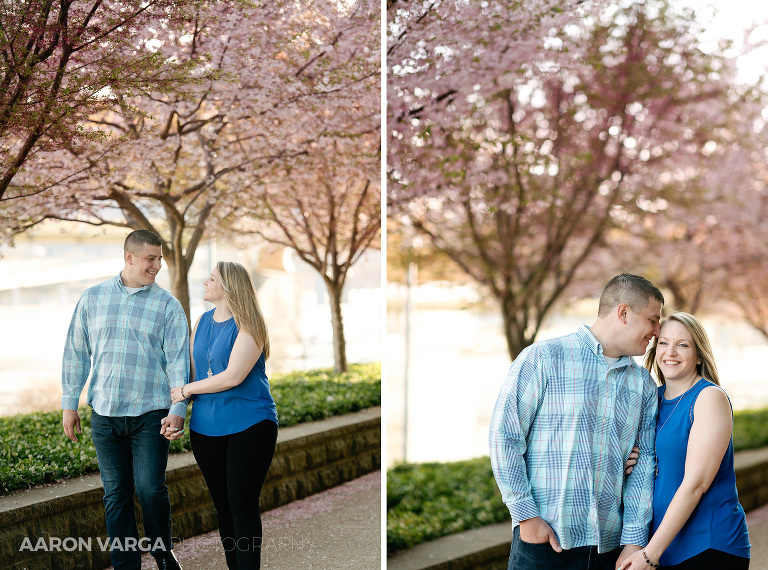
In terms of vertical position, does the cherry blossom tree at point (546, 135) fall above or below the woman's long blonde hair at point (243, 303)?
above

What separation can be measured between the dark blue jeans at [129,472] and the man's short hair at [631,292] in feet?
4.69

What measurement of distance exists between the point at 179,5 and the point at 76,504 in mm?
1816

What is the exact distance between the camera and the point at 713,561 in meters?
1.80

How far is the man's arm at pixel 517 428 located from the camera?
1.75 meters

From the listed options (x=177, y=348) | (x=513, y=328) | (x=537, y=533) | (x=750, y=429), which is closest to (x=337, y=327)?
(x=177, y=348)

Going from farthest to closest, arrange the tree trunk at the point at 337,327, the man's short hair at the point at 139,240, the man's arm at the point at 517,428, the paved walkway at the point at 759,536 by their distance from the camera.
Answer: the paved walkway at the point at 759,536 → the tree trunk at the point at 337,327 → the man's short hair at the point at 139,240 → the man's arm at the point at 517,428

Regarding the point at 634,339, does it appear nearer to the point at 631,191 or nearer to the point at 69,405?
the point at 69,405

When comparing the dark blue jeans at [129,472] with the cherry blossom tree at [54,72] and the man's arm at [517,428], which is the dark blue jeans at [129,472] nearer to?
the cherry blossom tree at [54,72]

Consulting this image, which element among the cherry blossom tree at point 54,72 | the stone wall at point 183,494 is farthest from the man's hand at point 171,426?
the cherry blossom tree at point 54,72

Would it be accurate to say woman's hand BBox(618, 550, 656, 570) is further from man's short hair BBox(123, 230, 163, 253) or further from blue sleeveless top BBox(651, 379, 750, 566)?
man's short hair BBox(123, 230, 163, 253)

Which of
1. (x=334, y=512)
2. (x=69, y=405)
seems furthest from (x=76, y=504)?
(x=334, y=512)

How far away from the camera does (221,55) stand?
2781 mm

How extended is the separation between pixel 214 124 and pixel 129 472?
1287mm

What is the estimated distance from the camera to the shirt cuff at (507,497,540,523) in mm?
1747
